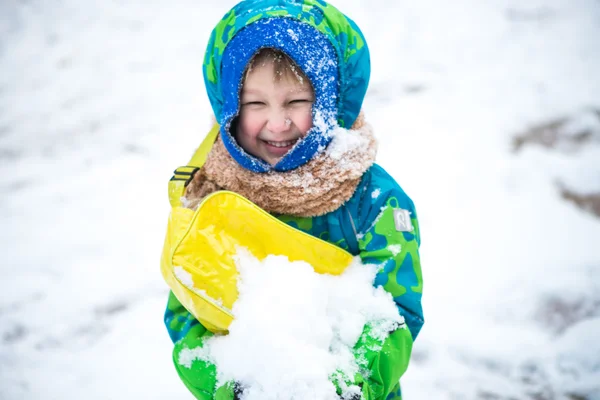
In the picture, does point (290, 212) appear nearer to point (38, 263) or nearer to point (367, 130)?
point (367, 130)

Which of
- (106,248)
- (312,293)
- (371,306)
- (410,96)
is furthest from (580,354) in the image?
(106,248)

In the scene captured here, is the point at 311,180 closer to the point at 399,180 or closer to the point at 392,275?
the point at 392,275

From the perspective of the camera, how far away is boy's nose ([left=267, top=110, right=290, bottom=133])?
1.16 meters

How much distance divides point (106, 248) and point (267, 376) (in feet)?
6.58

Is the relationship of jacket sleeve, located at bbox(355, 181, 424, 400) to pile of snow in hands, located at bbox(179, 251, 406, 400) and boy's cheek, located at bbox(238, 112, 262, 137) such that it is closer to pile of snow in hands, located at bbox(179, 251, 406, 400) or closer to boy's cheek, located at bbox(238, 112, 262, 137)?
pile of snow in hands, located at bbox(179, 251, 406, 400)

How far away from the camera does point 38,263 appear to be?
2605 millimetres

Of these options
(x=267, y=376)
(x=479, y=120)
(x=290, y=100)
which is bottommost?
(x=267, y=376)

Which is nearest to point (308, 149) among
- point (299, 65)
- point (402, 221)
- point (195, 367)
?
point (299, 65)

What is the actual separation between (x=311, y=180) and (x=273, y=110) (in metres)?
0.21

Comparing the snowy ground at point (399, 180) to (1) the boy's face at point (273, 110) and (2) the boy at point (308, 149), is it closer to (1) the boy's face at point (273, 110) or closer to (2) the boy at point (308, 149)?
(2) the boy at point (308, 149)

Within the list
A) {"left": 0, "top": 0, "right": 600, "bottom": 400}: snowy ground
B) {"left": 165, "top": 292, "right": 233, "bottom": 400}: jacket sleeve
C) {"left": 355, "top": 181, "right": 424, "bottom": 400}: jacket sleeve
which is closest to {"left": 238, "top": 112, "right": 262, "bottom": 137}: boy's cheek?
{"left": 355, "top": 181, "right": 424, "bottom": 400}: jacket sleeve

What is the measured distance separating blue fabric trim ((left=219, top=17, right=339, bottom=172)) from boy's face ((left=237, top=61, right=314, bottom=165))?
0.10ft

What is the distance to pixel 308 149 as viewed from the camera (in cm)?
116

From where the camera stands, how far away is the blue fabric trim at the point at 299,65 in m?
1.09
